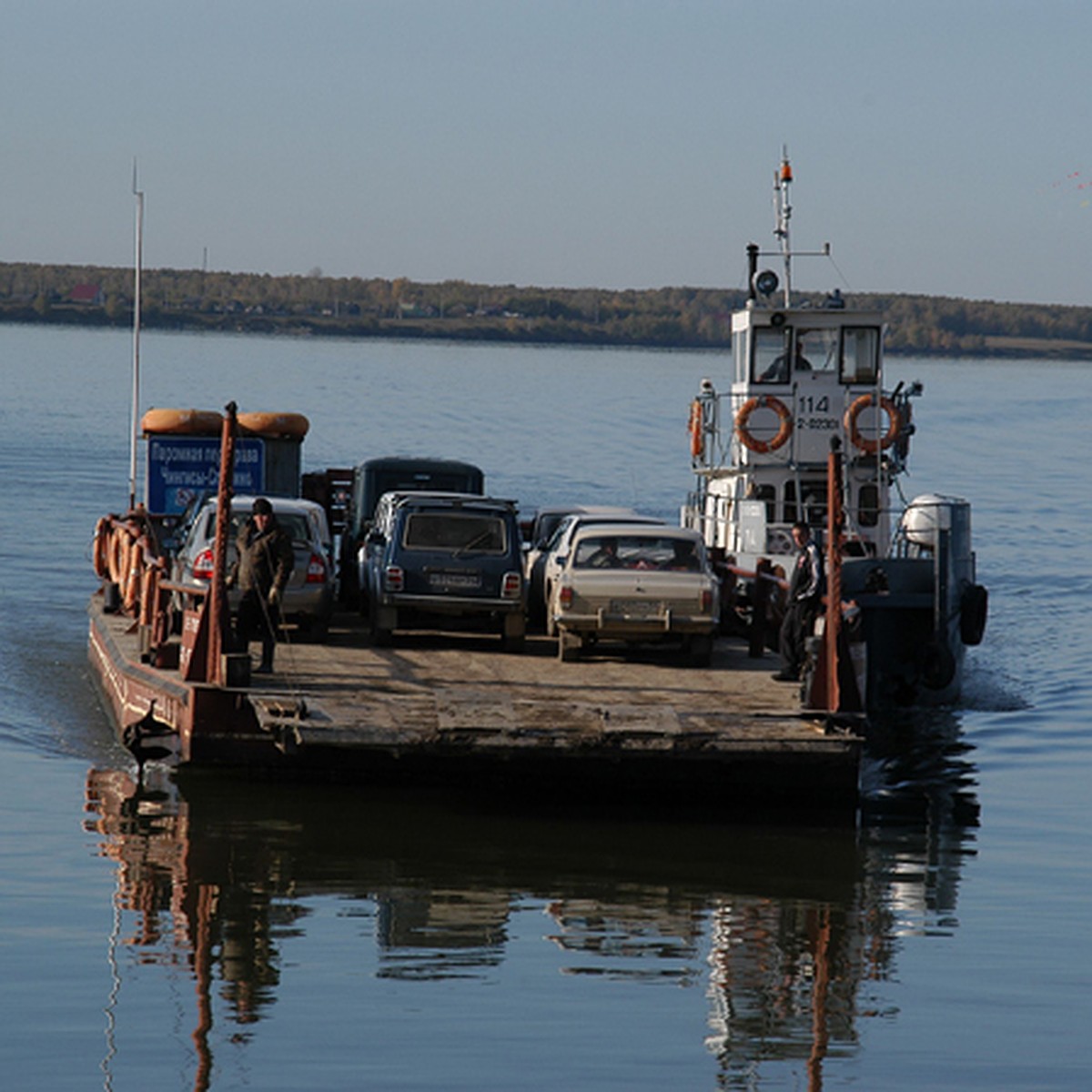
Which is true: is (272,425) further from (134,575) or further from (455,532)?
(455,532)

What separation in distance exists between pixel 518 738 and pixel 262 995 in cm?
432

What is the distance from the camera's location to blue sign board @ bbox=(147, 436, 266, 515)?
27.8m

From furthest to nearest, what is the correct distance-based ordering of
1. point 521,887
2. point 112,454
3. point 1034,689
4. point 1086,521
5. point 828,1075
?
1. point 112,454
2. point 1086,521
3. point 1034,689
4. point 521,887
5. point 828,1075

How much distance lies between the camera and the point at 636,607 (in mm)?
19625

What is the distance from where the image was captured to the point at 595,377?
14950 centimetres

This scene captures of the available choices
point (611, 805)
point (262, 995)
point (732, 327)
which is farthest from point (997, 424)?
point (262, 995)

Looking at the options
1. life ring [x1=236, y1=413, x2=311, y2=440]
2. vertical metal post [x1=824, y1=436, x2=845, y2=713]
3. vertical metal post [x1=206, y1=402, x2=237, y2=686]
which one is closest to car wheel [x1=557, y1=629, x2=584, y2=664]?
vertical metal post [x1=824, y1=436, x2=845, y2=713]

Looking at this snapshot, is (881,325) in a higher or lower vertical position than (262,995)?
higher

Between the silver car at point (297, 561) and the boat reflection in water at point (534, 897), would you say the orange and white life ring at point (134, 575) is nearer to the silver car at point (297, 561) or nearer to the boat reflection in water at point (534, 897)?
the silver car at point (297, 561)

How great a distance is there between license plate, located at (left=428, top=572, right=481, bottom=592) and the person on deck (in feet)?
10.8

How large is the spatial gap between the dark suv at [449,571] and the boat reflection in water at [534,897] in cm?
249

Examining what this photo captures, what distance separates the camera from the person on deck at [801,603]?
18.8m

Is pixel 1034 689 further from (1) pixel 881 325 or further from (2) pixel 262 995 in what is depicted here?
(2) pixel 262 995

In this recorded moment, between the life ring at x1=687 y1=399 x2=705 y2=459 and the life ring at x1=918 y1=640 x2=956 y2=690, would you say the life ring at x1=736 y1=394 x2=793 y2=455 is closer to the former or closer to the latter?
the life ring at x1=687 y1=399 x2=705 y2=459
